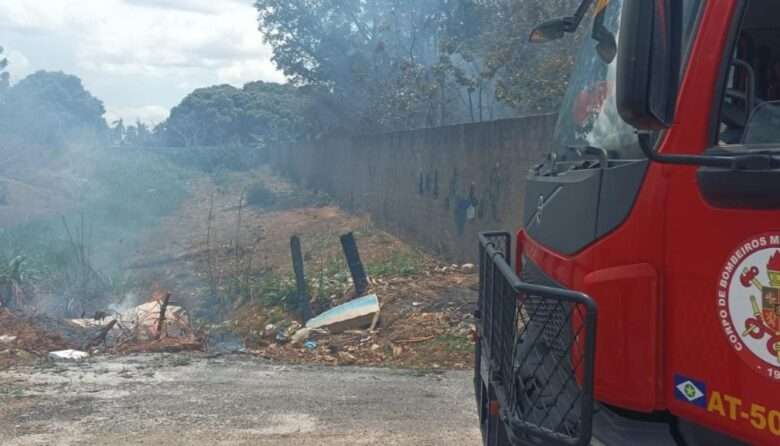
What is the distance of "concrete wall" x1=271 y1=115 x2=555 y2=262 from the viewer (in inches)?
391

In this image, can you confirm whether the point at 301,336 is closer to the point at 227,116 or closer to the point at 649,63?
the point at 649,63

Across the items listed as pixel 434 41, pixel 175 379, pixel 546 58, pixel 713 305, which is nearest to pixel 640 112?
pixel 713 305

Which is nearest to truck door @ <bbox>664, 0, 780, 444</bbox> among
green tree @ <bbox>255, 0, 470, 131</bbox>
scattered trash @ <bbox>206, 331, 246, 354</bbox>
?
scattered trash @ <bbox>206, 331, 246, 354</bbox>

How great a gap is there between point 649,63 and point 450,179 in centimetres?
1096

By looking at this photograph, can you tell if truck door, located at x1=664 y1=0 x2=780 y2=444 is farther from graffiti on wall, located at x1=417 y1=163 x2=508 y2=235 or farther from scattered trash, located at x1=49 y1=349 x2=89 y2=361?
graffiti on wall, located at x1=417 y1=163 x2=508 y2=235

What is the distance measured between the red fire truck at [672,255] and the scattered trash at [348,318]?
6.19 m

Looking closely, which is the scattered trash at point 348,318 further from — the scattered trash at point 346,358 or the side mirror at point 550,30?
the side mirror at point 550,30

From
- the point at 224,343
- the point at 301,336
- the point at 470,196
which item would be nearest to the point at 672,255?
the point at 301,336

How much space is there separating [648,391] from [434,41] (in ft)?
78.4

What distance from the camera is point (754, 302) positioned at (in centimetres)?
194

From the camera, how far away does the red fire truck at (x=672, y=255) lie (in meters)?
1.94

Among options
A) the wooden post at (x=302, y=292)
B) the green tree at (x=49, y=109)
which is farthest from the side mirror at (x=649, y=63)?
the green tree at (x=49, y=109)

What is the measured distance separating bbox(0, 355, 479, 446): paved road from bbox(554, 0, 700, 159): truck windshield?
234 centimetres

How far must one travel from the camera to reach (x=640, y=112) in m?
1.93
